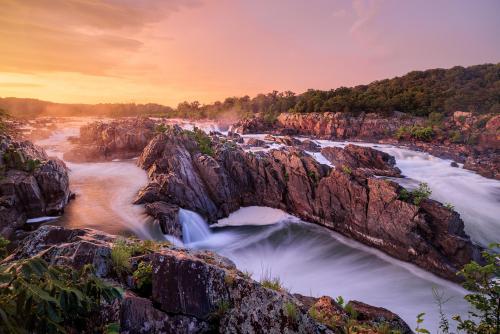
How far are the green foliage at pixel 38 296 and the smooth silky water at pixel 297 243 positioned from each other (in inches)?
397

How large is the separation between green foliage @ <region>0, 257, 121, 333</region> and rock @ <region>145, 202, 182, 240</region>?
43.8 ft

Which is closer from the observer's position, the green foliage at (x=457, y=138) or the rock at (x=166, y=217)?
the rock at (x=166, y=217)

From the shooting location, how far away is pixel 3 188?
13969 millimetres

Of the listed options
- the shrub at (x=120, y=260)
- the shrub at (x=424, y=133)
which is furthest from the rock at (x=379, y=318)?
the shrub at (x=424, y=133)

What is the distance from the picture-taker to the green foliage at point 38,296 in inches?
74.0

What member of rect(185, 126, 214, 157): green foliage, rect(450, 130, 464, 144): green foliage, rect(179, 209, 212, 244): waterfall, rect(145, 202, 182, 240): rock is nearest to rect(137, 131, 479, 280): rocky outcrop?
rect(185, 126, 214, 157): green foliage

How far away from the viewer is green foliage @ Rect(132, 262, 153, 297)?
15.8 ft

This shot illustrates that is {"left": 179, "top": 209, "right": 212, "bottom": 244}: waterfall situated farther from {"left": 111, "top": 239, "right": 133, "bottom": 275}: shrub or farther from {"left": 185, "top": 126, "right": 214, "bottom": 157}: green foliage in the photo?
{"left": 111, "top": 239, "right": 133, "bottom": 275}: shrub

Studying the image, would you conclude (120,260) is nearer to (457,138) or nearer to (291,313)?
(291,313)

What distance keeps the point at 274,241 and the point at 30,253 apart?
44.1 ft

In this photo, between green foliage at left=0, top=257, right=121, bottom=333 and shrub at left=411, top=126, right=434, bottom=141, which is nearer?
green foliage at left=0, top=257, right=121, bottom=333

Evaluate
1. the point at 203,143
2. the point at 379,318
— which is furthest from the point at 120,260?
the point at 203,143

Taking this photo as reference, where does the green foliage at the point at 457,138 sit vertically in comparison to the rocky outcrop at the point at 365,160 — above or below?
above

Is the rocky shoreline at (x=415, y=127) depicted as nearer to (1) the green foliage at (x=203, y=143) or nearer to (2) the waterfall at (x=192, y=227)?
(1) the green foliage at (x=203, y=143)
